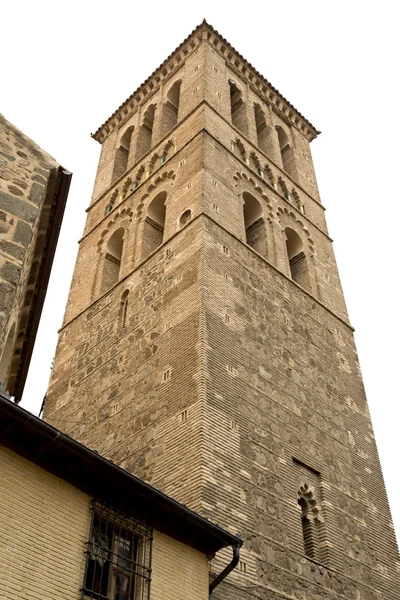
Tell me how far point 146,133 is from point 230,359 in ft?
38.9

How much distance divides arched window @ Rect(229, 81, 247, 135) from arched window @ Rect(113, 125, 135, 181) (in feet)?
10.9

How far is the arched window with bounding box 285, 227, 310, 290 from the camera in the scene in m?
16.3

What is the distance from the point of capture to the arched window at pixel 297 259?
16344 millimetres

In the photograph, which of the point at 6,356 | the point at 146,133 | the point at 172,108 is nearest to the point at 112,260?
the point at 146,133

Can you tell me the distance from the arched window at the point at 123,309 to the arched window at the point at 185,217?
1.85m

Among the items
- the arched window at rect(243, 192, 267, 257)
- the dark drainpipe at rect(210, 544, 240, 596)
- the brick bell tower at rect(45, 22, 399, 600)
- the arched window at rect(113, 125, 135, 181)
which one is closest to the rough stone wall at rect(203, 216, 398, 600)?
the brick bell tower at rect(45, 22, 399, 600)

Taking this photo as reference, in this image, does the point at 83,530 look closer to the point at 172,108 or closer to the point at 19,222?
the point at 19,222

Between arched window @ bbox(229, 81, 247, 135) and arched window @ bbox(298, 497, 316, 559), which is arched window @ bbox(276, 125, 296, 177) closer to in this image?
arched window @ bbox(229, 81, 247, 135)

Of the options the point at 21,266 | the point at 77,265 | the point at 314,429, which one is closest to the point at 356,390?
the point at 314,429

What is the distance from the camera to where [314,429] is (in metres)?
12.0

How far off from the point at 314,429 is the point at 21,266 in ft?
23.1

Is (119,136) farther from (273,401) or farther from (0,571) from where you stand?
(0,571)

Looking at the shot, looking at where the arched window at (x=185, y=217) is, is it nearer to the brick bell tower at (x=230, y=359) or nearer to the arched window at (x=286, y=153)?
the brick bell tower at (x=230, y=359)

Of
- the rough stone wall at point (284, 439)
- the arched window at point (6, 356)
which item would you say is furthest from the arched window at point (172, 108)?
the arched window at point (6, 356)
